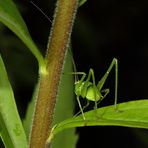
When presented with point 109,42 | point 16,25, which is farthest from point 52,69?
point 109,42


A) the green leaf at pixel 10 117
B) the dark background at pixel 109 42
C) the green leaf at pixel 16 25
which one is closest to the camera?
the green leaf at pixel 16 25

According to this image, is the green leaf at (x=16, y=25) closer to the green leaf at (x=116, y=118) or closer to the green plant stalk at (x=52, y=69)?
the green plant stalk at (x=52, y=69)

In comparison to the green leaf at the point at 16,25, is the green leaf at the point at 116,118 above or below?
below

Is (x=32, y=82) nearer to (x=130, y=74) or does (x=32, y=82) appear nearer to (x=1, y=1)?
(x=130, y=74)

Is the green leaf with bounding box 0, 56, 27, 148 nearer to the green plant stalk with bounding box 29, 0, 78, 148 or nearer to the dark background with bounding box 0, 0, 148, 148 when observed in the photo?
the green plant stalk with bounding box 29, 0, 78, 148

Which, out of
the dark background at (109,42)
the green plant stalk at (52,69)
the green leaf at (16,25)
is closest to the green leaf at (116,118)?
the green plant stalk at (52,69)

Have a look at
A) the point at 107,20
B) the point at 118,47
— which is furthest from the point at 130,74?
the point at 107,20
